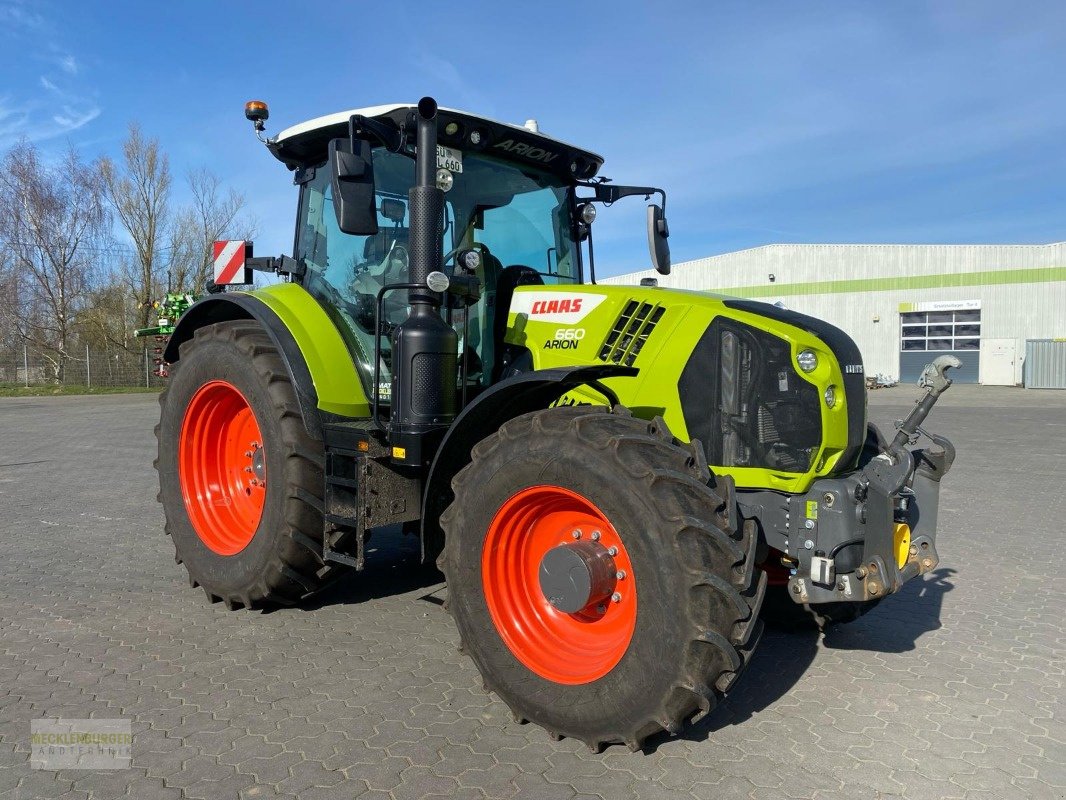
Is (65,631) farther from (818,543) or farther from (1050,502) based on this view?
(1050,502)

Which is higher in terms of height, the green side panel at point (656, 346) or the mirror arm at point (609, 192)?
the mirror arm at point (609, 192)

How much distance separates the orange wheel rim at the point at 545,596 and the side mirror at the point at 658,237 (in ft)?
6.81

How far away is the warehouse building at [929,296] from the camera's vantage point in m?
33.8

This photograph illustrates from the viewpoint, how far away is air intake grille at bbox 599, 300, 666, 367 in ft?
12.1

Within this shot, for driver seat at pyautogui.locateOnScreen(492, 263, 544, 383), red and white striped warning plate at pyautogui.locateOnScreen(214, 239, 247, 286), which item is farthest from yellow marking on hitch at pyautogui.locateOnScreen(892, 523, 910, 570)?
red and white striped warning plate at pyautogui.locateOnScreen(214, 239, 247, 286)

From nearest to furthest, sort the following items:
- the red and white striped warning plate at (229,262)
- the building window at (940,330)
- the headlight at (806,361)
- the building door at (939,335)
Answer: the headlight at (806,361) < the red and white striped warning plate at (229,262) < the building door at (939,335) < the building window at (940,330)

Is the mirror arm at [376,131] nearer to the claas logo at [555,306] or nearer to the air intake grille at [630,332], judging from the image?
the claas logo at [555,306]

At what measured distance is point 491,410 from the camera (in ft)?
11.9

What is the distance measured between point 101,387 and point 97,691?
2993 cm

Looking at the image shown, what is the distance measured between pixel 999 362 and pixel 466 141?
117ft

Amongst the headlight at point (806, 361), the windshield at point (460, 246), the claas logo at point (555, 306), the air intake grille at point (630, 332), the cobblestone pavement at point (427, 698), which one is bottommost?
the cobblestone pavement at point (427, 698)

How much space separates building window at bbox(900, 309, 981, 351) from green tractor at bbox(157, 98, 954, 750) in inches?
1383

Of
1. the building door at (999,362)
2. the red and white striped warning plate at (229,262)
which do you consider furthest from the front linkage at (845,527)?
the building door at (999,362)

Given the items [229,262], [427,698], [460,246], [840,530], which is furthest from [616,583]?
[229,262]
